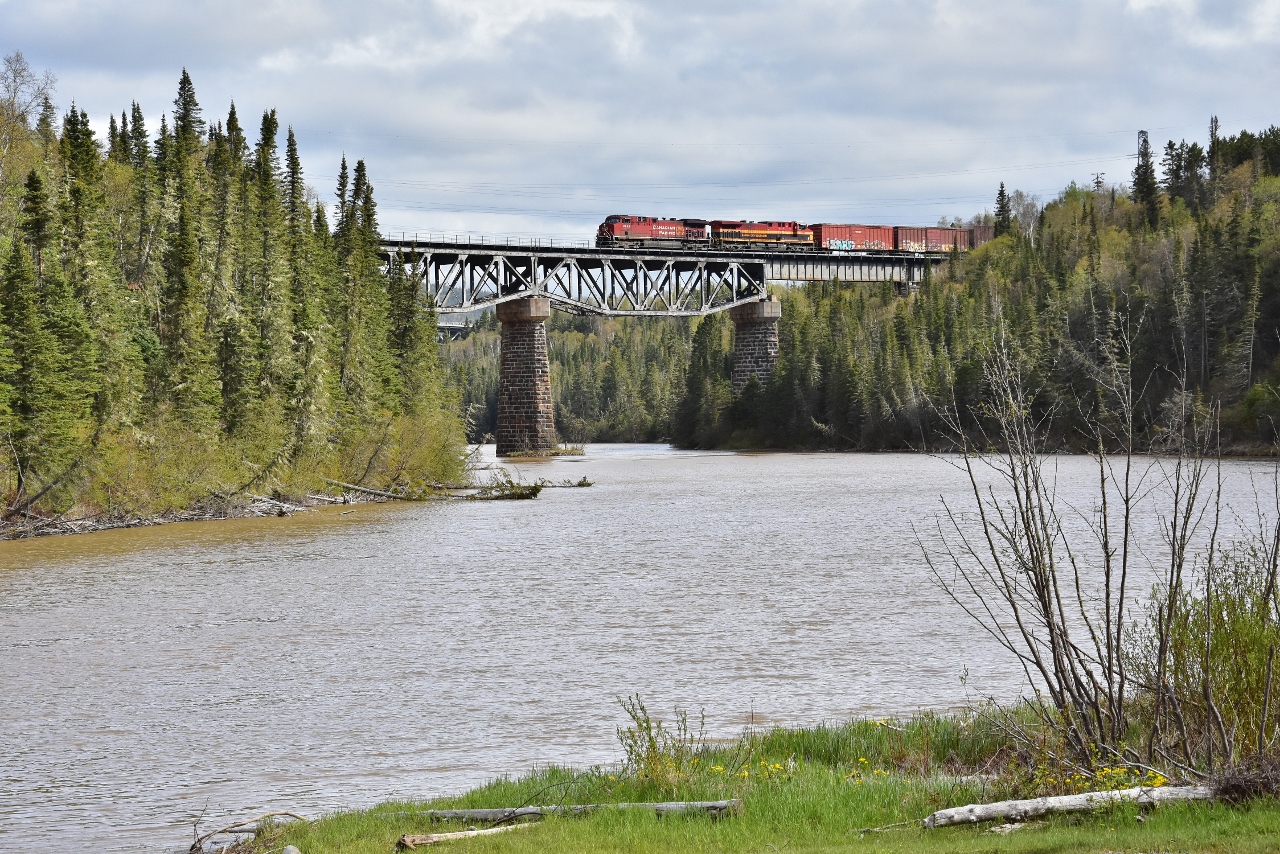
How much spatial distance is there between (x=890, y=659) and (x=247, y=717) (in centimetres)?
878

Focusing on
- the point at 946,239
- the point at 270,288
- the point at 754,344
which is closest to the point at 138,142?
the point at 270,288

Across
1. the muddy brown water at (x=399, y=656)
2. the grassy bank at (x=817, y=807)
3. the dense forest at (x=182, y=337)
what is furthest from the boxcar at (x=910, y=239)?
the grassy bank at (x=817, y=807)

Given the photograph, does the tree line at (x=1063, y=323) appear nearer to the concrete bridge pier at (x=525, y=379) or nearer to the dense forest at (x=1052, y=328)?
the dense forest at (x=1052, y=328)

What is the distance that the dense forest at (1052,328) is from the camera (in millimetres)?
82562

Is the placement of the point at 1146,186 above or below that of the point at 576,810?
above

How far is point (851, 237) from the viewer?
116625 mm

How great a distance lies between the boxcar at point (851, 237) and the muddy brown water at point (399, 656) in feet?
250

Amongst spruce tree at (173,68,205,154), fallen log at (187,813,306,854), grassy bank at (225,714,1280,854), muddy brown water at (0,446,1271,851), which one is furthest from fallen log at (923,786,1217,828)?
spruce tree at (173,68,205,154)

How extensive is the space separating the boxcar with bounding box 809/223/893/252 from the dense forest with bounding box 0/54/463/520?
162ft

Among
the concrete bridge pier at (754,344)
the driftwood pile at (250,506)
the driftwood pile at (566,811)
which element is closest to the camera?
the driftwood pile at (566,811)

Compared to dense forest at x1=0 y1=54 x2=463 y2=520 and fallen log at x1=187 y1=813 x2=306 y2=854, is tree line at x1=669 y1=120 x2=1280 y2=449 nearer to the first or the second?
Result: dense forest at x1=0 y1=54 x2=463 y2=520

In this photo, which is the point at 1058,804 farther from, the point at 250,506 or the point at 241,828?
the point at 250,506

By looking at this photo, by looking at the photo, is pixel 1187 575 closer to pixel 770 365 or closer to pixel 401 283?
pixel 401 283

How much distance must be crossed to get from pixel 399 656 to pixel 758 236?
304 ft
